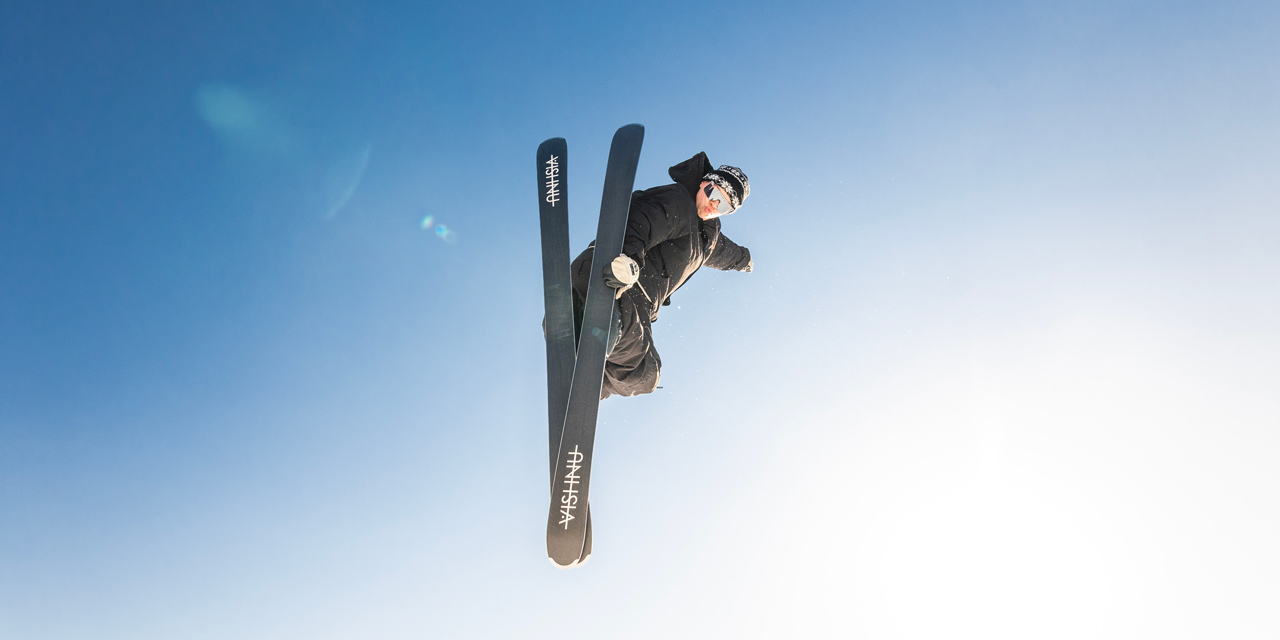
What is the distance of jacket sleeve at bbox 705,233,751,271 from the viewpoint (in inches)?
207

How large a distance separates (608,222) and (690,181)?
1115mm

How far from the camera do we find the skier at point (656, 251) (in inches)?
159

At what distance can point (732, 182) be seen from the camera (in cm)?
454

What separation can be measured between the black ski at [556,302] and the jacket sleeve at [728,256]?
161cm

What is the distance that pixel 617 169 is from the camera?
4.19 m

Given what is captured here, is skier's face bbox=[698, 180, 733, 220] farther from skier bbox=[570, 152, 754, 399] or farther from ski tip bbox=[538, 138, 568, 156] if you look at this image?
ski tip bbox=[538, 138, 568, 156]

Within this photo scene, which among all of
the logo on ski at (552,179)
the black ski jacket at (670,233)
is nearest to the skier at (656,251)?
the black ski jacket at (670,233)

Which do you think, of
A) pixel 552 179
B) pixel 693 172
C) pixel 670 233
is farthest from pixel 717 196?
pixel 552 179

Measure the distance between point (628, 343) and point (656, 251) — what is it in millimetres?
857

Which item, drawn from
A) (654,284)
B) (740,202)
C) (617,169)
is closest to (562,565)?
(654,284)

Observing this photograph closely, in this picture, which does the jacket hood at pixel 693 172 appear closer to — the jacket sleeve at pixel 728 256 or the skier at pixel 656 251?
the skier at pixel 656 251

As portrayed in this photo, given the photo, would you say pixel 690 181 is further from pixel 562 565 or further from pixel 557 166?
pixel 562 565

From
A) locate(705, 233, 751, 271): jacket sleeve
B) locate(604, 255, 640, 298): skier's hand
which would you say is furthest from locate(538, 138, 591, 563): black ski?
locate(705, 233, 751, 271): jacket sleeve

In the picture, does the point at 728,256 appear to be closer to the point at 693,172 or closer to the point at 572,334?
the point at 693,172
